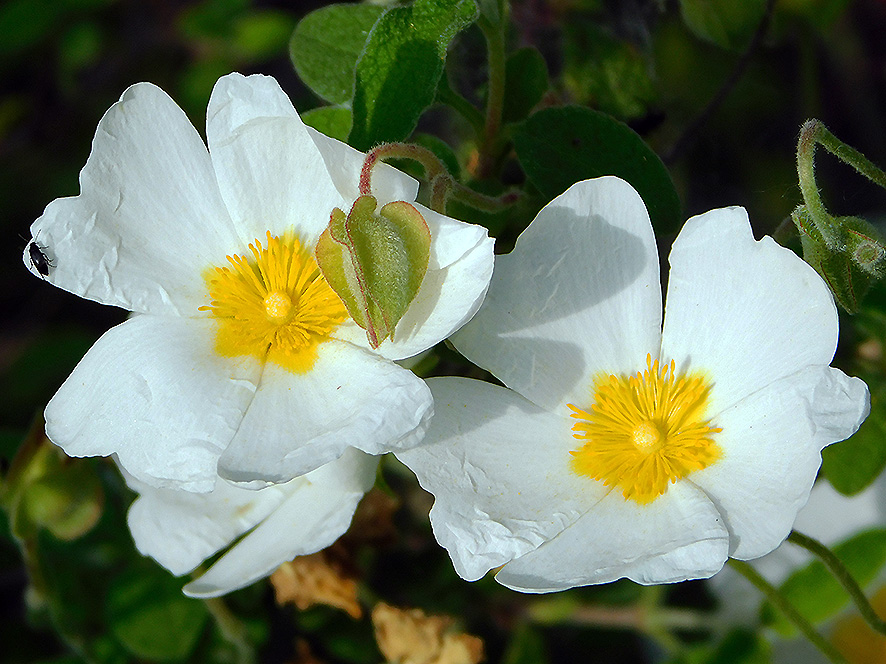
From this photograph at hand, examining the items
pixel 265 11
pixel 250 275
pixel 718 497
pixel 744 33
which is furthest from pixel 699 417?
pixel 265 11

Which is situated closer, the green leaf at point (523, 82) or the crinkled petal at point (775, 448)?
the crinkled petal at point (775, 448)

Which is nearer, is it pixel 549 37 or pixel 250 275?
pixel 250 275

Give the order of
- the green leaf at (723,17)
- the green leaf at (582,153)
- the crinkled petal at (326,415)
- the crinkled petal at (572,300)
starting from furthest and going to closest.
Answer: the green leaf at (723,17)
the green leaf at (582,153)
the crinkled petal at (572,300)
the crinkled petal at (326,415)

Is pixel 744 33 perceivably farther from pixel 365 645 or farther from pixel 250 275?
pixel 365 645

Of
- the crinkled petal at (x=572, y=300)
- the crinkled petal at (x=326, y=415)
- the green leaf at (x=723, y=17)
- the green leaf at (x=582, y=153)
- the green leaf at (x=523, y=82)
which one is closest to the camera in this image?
the crinkled petal at (x=326, y=415)

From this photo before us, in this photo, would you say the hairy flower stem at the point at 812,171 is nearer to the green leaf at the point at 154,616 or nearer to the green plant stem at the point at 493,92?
the green plant stem at the point at 493,92

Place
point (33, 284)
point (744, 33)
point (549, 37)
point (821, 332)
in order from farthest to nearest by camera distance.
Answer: point (33, 284) → point (549, 37) → point (744, 33) → point (821, 332)

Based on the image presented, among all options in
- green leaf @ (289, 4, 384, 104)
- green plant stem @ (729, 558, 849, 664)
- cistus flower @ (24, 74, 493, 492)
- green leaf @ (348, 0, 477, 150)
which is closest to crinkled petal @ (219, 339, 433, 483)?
cistus flower @ (24, 74, 493, 492)

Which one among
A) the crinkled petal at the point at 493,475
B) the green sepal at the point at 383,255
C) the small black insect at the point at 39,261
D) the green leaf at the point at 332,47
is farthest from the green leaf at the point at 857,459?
the small black insect at the point at 39,261
